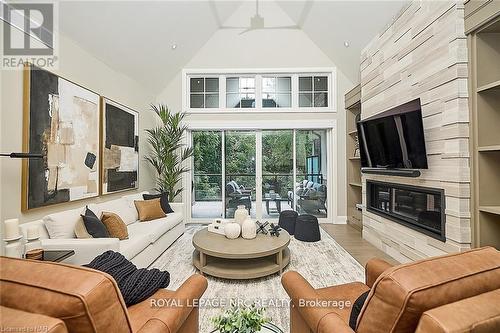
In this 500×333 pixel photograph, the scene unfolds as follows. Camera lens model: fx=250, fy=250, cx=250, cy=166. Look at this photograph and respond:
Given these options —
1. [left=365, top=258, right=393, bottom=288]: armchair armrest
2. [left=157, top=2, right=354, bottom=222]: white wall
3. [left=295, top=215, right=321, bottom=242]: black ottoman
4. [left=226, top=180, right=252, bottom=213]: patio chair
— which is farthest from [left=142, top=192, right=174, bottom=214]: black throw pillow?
[left=365, top=258, right=393, bottom=288]: armchair armrest

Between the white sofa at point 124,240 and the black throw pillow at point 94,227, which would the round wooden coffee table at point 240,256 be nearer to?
the white sofa at point 124,240

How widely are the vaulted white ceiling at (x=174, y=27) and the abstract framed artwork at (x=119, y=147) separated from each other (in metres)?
0.74

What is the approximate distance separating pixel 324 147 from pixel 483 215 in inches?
137

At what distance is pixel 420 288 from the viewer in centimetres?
85

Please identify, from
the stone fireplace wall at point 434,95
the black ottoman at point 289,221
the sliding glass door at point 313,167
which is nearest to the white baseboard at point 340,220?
the sliding glass door at point 313,167

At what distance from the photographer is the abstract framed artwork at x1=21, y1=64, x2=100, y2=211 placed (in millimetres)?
2526

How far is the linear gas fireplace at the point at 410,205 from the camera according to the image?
268 cm

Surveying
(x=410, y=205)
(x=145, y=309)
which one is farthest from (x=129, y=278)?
(x=410, y=205)

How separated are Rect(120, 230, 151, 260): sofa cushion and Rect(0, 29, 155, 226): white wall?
89 centimetres

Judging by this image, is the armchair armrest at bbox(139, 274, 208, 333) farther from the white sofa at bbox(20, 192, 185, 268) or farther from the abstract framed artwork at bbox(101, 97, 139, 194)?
the abstract framed artwork at bbox(101, 97, 139, 194)

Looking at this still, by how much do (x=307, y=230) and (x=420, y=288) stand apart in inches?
132

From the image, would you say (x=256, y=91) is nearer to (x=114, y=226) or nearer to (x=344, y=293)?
(x=114, y=226)

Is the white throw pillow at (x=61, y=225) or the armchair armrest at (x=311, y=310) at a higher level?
the white throw pillow at (x=61, y=225)

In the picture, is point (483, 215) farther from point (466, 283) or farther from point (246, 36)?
point (246, 36)
